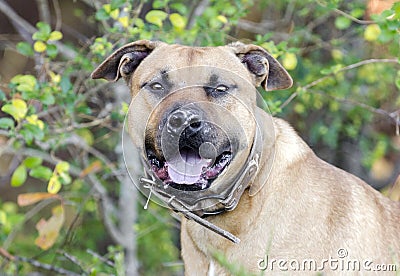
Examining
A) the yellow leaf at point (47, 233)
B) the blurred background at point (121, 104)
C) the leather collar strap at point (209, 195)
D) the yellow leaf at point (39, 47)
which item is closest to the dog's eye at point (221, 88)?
the leather collar strap at point (209, 195)

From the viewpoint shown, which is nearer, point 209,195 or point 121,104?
point 209,195

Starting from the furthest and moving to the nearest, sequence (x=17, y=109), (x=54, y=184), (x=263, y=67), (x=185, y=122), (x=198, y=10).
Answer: (x=198, y=10)
(x=54, y=184)
(x=17, y=109)
(x=263, y=67)
(x=185, y=122)

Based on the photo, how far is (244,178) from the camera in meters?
3.72

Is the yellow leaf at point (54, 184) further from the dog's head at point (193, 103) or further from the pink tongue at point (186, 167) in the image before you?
the pink tongue at point (186, 167)

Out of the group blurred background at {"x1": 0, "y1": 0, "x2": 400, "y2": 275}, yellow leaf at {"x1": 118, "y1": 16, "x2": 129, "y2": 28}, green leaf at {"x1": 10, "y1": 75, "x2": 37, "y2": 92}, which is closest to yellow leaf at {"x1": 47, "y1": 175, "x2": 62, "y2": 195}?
blurred background at {"x1": 0, "y1": 0, "x2": 400, "y2": 275}

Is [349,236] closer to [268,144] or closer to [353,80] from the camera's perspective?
[268,144]

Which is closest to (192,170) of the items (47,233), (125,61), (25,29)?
(125,61)

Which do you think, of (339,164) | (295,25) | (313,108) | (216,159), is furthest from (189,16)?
(216,159)

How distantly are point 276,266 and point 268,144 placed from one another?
61 centimetres

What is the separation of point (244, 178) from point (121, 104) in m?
1.86

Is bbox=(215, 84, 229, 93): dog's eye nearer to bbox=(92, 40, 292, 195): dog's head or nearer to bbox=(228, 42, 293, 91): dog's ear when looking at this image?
bbox=(92, 40, 292, 195): dog's head

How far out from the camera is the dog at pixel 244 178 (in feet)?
12.0
